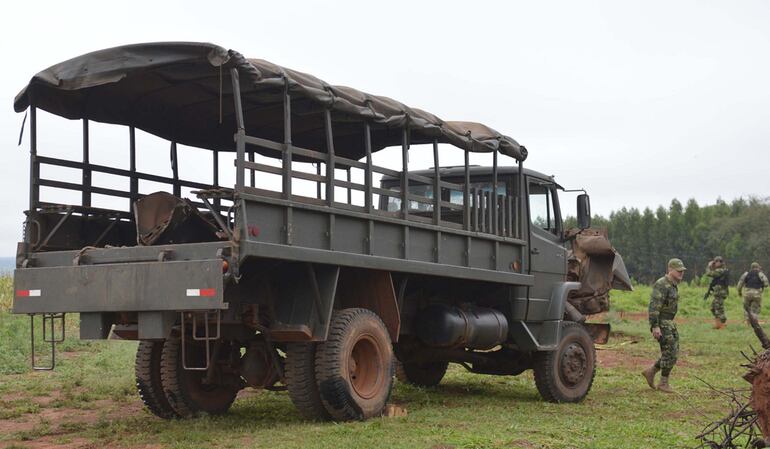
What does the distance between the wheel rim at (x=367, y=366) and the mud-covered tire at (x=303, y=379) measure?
1.83 ft

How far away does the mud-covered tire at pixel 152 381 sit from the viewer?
368 inches

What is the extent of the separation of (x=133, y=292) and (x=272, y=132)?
11.0ft

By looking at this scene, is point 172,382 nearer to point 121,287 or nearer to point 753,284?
point 121,287

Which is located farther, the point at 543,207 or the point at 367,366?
the point at 543,207

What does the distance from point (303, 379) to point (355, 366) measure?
725mm

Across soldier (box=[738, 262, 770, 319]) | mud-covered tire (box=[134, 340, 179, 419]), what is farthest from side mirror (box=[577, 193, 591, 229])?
soldier (box=[738, 262, 770, 319])

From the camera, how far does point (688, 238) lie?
73.8 meters

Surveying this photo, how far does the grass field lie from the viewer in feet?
25.9

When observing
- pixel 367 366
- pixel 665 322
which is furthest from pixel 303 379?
pixel 665 322

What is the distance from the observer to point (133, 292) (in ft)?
25.5

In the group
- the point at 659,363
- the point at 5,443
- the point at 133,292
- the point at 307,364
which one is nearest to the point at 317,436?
the point at 307,364

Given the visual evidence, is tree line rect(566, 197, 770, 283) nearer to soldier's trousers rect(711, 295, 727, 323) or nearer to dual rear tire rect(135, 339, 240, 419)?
soldier's trousers rect(711, 295, 727, 323)

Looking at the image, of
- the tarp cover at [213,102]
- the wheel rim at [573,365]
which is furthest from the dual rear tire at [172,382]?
the wheel rim at [573,365]

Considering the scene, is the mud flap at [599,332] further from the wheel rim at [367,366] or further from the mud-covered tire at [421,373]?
the wheel rim at [367,366]
